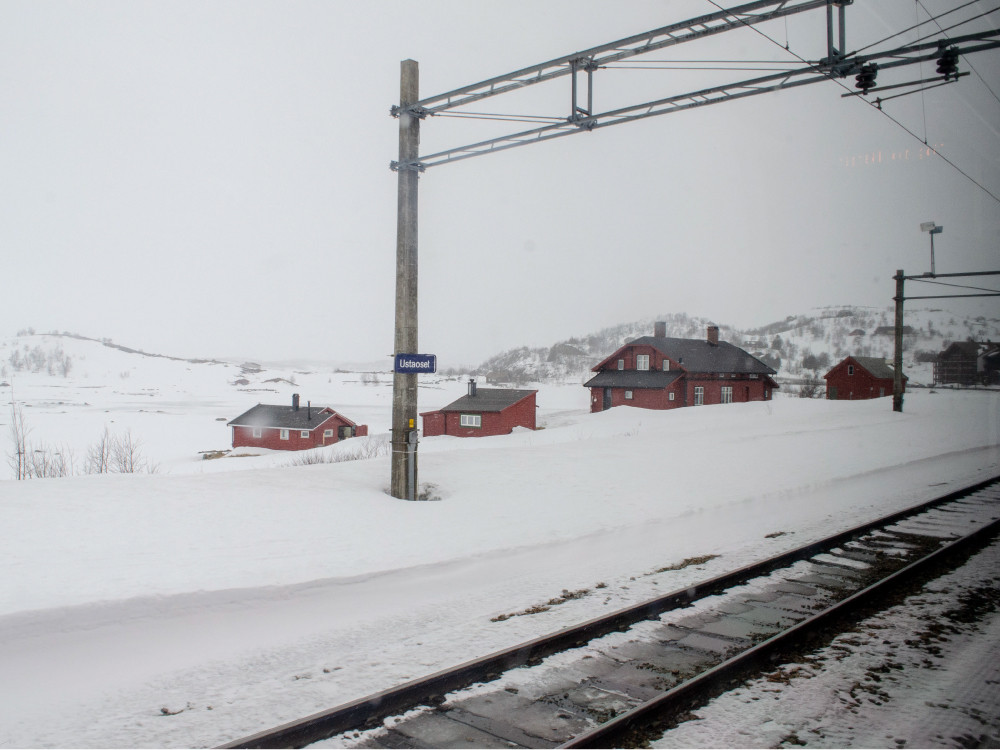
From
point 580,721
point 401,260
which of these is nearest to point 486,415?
point 401,260

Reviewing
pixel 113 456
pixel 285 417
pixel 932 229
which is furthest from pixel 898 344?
pixel 285 417

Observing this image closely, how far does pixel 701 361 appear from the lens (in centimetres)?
4175

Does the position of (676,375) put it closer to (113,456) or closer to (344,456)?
(344,456)

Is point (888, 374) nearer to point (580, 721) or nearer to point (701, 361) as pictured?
point (701, 361)

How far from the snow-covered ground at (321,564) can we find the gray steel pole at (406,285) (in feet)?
2.73

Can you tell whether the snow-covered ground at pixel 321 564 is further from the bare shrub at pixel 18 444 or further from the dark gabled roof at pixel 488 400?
the dark gabled roof at pixel 488 400

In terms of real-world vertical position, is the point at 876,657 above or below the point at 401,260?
below

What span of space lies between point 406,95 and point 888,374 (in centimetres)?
5020

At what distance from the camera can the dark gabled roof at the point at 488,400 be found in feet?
121

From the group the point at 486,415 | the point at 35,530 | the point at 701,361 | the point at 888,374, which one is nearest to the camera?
the point at 35,530

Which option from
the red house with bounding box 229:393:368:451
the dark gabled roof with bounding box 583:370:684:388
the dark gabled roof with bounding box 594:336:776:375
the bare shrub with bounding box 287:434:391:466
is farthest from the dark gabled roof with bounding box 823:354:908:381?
the bare shrub with bounding box 287:434:391:466

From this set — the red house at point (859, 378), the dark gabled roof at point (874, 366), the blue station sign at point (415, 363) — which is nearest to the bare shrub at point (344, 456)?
the blue station sign at point (415, 363)

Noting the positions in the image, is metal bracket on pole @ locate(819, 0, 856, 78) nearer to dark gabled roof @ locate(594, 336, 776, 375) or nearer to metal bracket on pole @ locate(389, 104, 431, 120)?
metal bracket on pole @ locate(389, 104, 431, 120)

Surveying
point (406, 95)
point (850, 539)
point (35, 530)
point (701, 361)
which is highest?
point (406, 95)
